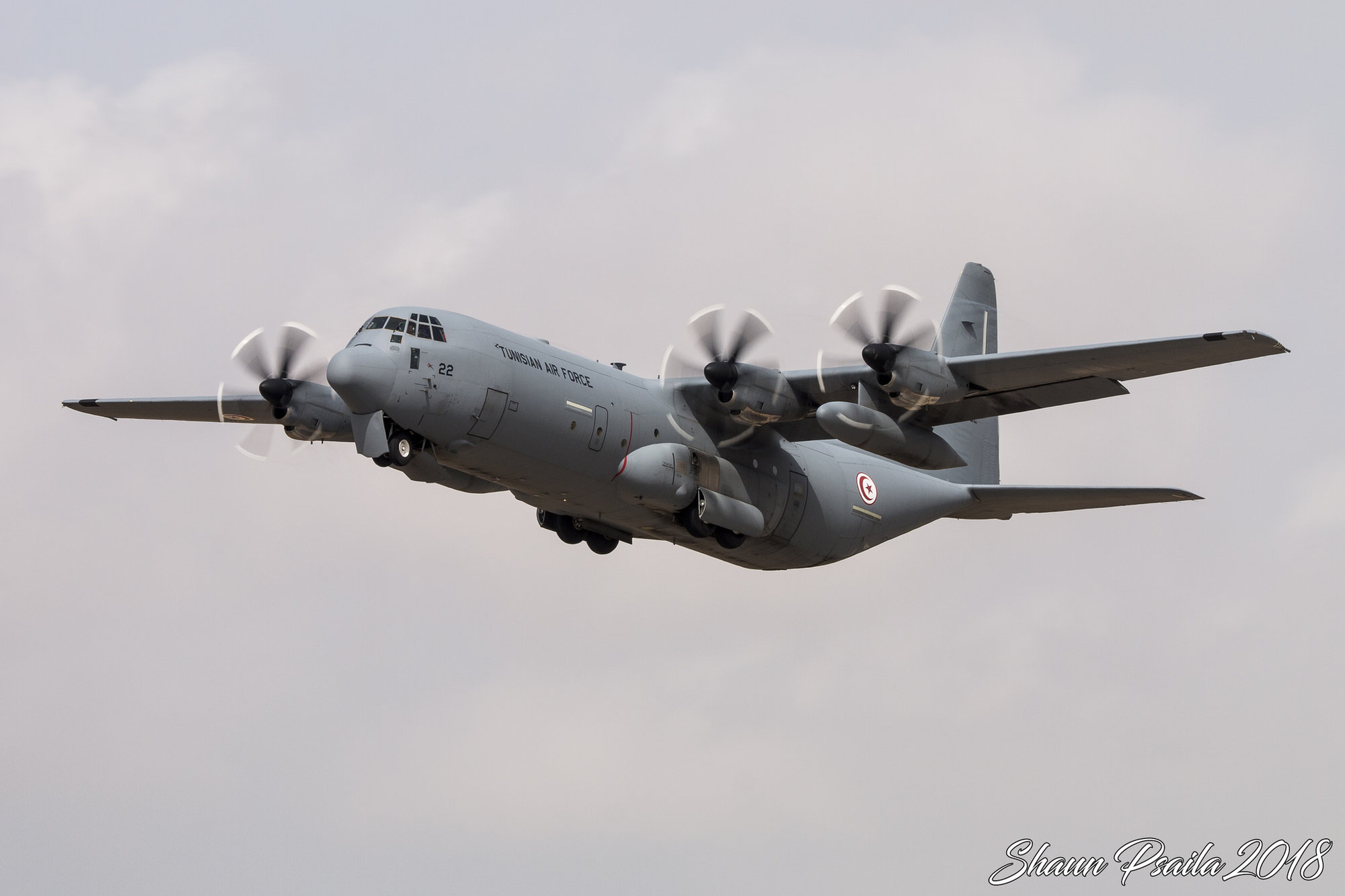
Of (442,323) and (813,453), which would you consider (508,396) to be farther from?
(813,453)

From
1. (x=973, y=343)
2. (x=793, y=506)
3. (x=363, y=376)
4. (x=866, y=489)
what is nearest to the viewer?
(x=363, y=376)

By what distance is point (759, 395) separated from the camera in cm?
2952

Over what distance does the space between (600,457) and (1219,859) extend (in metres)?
12.4

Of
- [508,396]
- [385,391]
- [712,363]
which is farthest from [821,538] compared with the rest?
[385,391]

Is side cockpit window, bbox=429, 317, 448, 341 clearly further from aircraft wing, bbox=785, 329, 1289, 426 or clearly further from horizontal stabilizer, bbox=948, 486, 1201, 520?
horizontal stabilizer, bbox=948, 486, 1201, 520

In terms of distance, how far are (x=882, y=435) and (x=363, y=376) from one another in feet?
28.5

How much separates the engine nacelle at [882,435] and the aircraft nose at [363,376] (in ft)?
23.7

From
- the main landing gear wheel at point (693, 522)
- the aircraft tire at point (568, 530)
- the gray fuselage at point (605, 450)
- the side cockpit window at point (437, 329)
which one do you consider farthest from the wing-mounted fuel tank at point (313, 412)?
the main landing gear wheel at point (693, 522)

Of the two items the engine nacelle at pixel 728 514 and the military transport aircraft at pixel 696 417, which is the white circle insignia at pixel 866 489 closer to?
the military transport aircraft at pixel 696 417

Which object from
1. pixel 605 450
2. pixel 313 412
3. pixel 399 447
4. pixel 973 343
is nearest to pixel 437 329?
pixel 399 447

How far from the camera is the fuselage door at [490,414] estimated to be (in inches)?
1061

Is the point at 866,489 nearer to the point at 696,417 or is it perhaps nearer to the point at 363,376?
the point at 696,417

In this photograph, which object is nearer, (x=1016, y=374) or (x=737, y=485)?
(x=1016, y=374)

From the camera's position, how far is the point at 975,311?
126 ft
